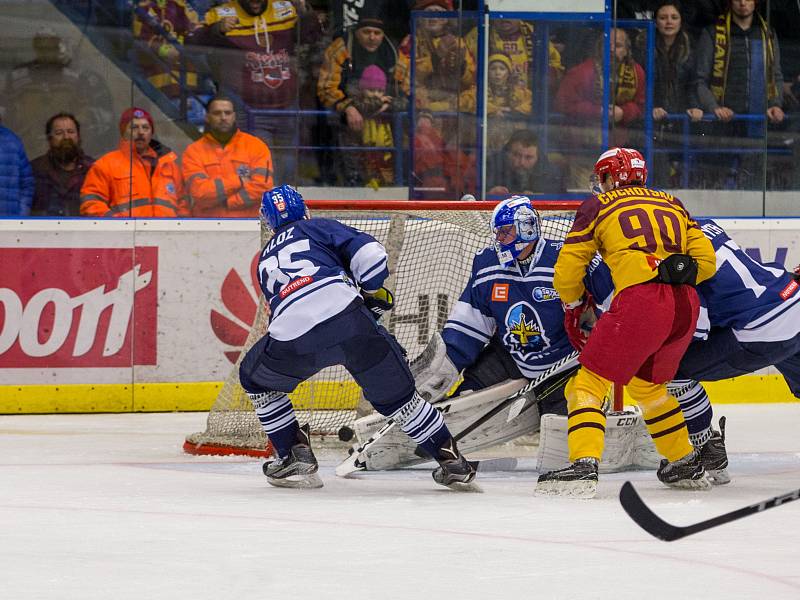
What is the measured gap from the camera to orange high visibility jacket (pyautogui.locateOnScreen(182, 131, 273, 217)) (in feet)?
23.0

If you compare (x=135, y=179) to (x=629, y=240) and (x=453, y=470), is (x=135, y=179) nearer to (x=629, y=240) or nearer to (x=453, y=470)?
(x=453, y=470)

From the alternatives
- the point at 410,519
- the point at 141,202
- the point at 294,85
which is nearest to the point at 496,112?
the point at 294,85

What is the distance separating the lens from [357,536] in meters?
3.82

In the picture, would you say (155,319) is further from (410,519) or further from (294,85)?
(410,519)

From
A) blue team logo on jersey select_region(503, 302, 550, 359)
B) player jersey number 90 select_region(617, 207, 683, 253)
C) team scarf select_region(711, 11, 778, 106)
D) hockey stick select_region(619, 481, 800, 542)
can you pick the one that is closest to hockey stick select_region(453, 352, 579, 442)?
blue team logo on jersey select_region(503, 302, 550, 359)

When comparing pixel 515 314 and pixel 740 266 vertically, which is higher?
pixel 740 266

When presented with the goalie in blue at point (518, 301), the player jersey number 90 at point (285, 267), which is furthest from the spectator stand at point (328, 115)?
the player jersey number 90 at point (285, 267)

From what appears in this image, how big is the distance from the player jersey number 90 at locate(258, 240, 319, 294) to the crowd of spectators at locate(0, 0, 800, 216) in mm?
2320

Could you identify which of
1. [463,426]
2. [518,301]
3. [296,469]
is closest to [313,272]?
[296,469]

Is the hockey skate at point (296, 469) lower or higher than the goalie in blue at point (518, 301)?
lower

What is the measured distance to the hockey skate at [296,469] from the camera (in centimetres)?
480

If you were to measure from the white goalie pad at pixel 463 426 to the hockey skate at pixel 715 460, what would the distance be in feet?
2.20

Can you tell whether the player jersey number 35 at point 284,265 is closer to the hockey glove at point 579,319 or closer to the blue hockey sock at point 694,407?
the hockey glove at point 579,319

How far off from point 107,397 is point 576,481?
3070 mm
